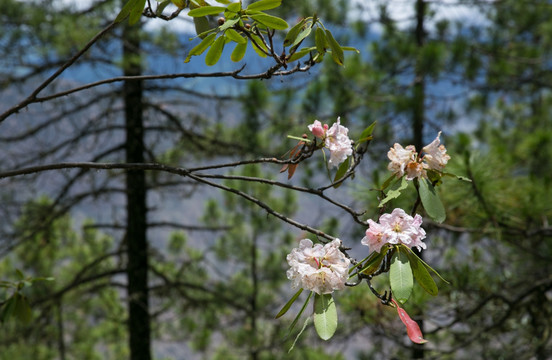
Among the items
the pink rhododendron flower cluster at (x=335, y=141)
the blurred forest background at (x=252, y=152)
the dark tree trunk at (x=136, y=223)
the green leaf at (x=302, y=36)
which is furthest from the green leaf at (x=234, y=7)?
the dark tree trunk at (x=136, y=223)

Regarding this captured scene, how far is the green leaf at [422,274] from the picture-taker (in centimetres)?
76

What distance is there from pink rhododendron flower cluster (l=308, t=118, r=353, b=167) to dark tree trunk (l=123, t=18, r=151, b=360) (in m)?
2.85

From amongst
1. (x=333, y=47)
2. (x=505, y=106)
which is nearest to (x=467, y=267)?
(x=333, y=47)

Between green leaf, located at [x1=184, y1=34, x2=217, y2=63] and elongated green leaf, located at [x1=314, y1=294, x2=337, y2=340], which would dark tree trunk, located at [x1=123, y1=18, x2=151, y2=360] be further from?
elongated green leaf, located at [x1=314, y1=294, x2=337, y2=340]

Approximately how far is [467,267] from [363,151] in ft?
5.43

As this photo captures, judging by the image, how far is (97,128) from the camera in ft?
12.8

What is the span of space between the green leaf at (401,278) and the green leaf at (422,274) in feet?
0.06

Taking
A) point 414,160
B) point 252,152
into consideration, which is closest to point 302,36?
point 414,160

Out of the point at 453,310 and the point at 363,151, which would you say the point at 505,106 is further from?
the point at 363,151

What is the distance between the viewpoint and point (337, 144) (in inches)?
37.2

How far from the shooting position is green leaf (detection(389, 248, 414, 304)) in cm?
71

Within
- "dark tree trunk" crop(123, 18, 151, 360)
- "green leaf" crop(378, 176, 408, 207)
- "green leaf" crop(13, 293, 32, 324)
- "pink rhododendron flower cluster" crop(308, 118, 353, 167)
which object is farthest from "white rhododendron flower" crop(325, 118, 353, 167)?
"dark tree trunk" crop(123, 18, 151, 360)

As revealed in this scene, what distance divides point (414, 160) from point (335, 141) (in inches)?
6.0

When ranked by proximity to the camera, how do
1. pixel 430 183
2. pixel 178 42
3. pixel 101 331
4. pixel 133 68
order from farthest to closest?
pixel 101 331 < pixel 178 42 < pixel 133 68 < pixel 430 183
